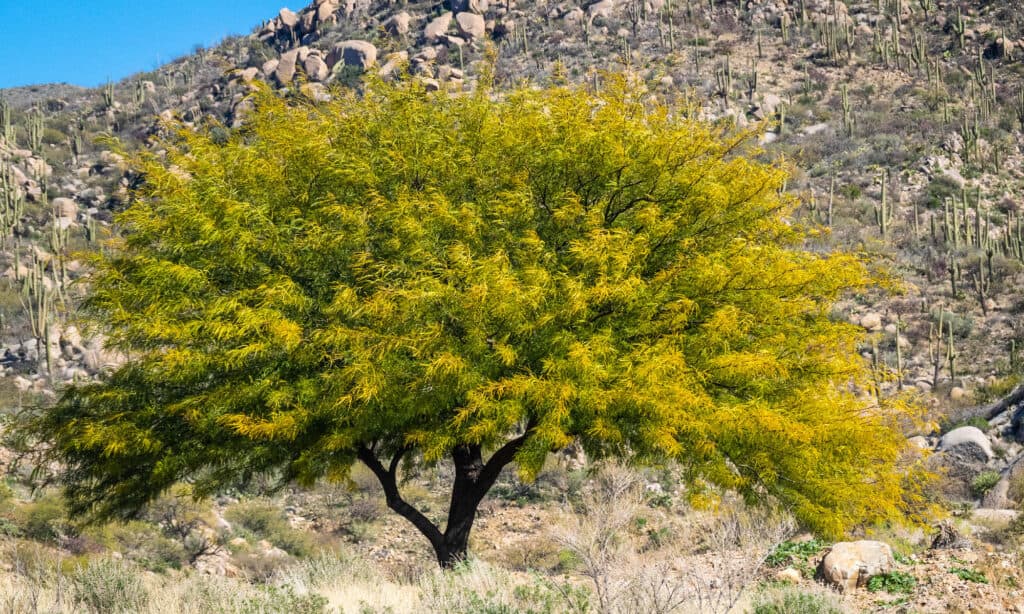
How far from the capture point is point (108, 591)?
926 cm

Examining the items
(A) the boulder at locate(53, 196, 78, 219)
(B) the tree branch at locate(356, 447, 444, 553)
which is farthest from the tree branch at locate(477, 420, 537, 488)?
(A) the boulder at locate(53, 196, 78, 219)

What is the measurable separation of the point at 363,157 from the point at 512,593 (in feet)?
19.0

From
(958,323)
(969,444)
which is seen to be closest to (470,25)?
(958,323)

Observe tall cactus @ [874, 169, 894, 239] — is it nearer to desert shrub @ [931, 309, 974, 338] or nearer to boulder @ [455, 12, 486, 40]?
desert shrub @ [931, 309, 974, 338]

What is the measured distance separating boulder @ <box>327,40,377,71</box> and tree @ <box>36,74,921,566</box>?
187 ft

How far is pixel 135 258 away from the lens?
10.7 m

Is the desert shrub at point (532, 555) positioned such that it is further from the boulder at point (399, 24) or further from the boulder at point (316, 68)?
the boulder at point (399, 24)

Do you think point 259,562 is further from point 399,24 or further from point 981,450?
point 399,24

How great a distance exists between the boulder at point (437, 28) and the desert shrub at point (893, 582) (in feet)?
205

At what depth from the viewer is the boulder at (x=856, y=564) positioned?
12062mm

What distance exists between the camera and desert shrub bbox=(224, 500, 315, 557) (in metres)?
23.5

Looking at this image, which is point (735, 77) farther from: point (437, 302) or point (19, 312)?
point (437, 302)

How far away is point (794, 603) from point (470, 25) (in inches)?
2560

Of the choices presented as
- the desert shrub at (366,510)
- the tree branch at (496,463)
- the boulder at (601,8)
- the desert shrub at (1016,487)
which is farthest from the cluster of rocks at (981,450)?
the boulder at (601,8)
